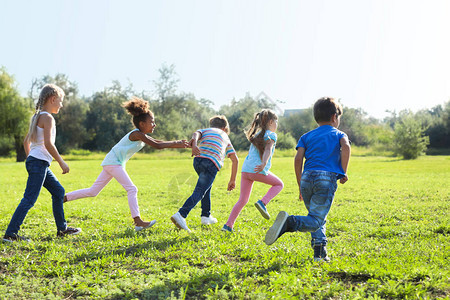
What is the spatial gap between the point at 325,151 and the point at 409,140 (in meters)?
39.6

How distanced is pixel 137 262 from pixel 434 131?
2491 inches

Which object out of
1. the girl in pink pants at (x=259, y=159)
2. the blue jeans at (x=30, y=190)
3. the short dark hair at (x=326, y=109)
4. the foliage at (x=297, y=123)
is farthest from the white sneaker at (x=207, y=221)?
the foliage at (x=297, y=123)

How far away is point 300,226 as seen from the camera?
4281 millimetres

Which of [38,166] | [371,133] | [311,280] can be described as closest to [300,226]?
[311,280]

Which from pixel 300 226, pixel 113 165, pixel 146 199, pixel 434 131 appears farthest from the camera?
pixel 434 131

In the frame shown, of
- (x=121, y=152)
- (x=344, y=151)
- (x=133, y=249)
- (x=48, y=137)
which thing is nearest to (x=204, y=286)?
(x=133, y=249)

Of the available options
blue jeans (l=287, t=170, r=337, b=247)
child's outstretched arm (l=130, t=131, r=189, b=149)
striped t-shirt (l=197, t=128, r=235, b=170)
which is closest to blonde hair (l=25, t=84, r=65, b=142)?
child's outstretched arm (l=130, t=131, r=189, b=149)

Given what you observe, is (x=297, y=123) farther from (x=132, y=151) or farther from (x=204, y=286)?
(x=204, y=286)

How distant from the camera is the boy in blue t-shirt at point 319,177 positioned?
170 inches

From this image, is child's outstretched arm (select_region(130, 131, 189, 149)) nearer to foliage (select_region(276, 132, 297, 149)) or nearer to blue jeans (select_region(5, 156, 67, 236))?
blue jeans (select_region(5, 156, 67, 236))

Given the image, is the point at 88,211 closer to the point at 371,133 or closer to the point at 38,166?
the point at 38,166

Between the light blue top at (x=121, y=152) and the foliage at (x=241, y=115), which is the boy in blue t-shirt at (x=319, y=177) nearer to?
the light blue top at (x=121, y=152)

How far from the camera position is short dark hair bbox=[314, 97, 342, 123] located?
4688 millimetres

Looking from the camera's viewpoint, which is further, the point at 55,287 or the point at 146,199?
the point at 146,199
